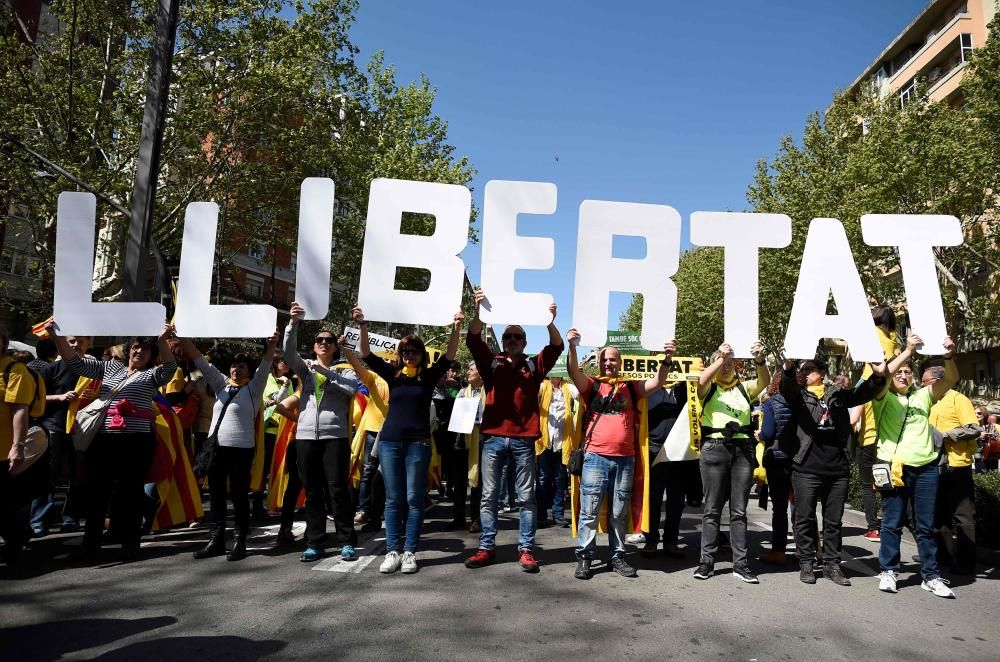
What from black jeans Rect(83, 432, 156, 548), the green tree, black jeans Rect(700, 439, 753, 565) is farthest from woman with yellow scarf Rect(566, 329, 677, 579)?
the green tree

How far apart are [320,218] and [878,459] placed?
17.5ft

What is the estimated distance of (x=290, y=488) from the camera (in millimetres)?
6578

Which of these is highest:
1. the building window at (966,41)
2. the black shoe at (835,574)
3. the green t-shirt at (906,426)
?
the building window at (966,41)

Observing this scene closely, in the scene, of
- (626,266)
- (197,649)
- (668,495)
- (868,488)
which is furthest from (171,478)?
(868,488)

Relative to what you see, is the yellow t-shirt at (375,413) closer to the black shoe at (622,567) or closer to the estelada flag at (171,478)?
the estelada flag at (171,478)

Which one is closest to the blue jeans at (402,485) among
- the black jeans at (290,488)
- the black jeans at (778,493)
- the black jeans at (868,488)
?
the black jeans at (290,488)

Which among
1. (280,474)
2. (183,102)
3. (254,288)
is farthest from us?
(254,288)

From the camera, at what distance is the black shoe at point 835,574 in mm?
5574

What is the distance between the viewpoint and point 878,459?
5730mm

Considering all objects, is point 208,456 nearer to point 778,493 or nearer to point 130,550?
point 130,550

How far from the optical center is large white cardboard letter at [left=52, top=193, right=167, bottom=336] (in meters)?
5.65

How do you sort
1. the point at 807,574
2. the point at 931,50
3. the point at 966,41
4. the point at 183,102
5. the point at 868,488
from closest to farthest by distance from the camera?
the point at 807,574 → the point at 868,488 → the point at 183,102 → the point at 966,41 → the point at 931,50

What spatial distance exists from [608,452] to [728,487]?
117 cm

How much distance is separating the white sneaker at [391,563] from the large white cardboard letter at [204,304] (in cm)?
215
